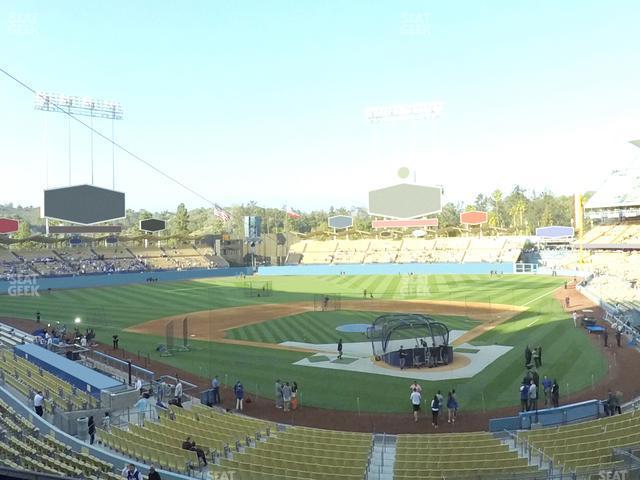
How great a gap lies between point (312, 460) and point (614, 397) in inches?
427

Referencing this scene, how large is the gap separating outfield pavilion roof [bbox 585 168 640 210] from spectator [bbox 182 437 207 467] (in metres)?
74.0

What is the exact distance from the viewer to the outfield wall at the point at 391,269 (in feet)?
252

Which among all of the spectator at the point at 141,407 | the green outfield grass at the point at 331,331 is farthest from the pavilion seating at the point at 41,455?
the green outfield grass at the point at 331,331

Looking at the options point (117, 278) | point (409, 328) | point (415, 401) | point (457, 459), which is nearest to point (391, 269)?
point (117, 278)

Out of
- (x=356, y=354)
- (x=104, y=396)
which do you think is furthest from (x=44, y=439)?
(x=356, y=354)

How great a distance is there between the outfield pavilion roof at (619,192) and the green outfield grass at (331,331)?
1721 cm

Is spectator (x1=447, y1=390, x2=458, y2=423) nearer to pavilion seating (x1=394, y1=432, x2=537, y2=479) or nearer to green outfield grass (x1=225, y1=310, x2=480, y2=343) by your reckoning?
pavilion seating (x1=394, y1=432, x2=537, y2=479)

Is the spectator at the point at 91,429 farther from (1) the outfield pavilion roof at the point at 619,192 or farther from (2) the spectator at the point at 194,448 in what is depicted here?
(1) the outfield pavilion roof at the point at 619,192

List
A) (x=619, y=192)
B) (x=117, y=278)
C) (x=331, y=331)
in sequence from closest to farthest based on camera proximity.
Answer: (x=331, y=331), (x=117, y=278), (x=619, y=192)

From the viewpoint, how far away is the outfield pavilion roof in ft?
239

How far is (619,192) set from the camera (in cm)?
7494

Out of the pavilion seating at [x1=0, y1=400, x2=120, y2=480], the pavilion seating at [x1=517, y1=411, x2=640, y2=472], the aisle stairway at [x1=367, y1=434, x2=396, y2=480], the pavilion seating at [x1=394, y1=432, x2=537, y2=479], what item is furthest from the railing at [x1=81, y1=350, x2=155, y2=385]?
the pavilion seating at [x1=517, y1=411, x2=640, y2=472]

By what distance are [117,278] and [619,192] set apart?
69952 millimetres

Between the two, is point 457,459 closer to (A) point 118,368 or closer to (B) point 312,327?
(A) point 118,368
